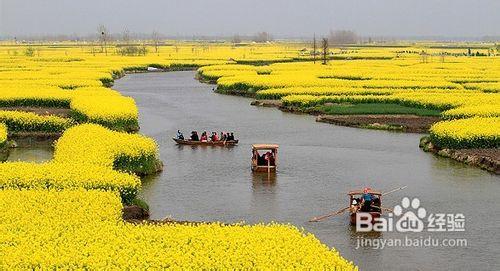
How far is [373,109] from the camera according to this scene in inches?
1651

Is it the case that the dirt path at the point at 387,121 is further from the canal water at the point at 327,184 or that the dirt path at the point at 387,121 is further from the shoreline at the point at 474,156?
the shoreline at the point at 474,156

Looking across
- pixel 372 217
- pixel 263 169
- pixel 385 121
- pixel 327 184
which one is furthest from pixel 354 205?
→ pixel 385 121

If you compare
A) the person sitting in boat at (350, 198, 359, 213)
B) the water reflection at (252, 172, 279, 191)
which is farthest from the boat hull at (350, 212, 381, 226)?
the water reflection at (252, 172, 279, 191)

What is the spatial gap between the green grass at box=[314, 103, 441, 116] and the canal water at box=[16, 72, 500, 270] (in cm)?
401

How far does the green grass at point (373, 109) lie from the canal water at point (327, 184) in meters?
4.01

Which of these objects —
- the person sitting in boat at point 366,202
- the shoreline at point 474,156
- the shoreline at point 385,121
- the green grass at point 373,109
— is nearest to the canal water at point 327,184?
the shoreline at point 474,156

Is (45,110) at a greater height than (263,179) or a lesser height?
greater

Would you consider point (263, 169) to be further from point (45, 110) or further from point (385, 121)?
point (45, 110)

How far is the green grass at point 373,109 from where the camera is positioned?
40875mm

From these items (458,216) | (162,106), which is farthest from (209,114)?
(458,216)

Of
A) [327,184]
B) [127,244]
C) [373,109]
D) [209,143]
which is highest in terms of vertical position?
[127,244]

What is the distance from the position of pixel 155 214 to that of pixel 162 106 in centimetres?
2955

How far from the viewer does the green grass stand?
40875mm

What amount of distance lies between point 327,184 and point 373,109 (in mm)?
19673
